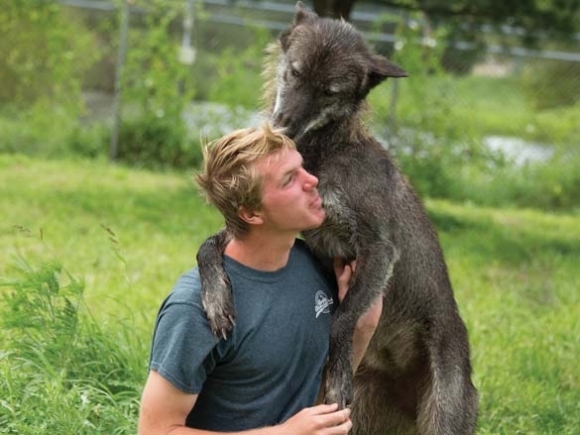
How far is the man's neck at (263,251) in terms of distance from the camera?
3.68 m

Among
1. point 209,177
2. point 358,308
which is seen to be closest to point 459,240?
point 358,308

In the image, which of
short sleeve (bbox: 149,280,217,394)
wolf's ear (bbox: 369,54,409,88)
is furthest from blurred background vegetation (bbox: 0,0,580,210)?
short sleeve (bbox: 149,280,217,394)

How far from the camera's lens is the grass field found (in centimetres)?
498

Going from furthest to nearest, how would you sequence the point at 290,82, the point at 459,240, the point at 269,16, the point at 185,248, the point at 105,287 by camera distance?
the point at 269,16 < the point at 459,240 < the point at 185,248 < the point at 105,287 < the point at 290,82

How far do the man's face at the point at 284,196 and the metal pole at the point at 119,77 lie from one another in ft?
31.5

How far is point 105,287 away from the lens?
274 inches

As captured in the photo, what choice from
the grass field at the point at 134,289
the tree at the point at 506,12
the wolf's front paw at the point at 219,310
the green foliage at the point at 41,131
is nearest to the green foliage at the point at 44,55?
the green foliage at the point at 41,131

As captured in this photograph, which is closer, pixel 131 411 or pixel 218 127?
pixel 131 411

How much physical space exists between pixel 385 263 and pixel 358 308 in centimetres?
27

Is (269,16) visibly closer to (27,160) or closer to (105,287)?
(27,160)

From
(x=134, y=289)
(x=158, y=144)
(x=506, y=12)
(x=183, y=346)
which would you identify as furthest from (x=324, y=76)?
(x=158, y=144)

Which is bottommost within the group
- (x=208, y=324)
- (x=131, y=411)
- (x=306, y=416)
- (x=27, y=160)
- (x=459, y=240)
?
(x=27, y=160)

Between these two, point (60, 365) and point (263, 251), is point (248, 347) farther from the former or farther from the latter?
point (60, 365)

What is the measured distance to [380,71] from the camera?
4617mm
